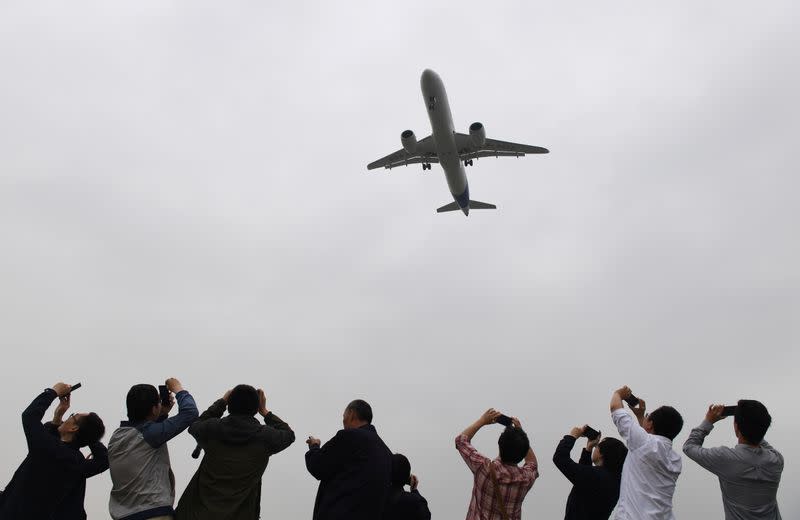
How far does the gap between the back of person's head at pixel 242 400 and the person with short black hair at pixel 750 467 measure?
5383 millimetres

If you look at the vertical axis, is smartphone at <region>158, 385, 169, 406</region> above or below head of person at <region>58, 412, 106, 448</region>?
above

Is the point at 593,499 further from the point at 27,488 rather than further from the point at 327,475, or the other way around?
the point at 27,488

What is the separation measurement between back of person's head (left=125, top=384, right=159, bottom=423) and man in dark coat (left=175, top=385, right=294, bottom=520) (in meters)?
0.67

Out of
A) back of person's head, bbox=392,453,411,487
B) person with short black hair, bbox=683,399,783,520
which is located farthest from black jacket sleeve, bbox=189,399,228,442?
person with short black hair, bbox=683,399,783,520

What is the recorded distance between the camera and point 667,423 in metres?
6.33

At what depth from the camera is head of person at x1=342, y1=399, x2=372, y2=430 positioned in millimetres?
6730

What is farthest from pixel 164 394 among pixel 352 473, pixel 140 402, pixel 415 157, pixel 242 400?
pixel 415 157

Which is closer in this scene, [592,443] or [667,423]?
[667,423]

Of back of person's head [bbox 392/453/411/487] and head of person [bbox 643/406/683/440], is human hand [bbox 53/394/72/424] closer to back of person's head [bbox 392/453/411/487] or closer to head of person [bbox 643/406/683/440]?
back of person's head [bbox 392/453/411/487]

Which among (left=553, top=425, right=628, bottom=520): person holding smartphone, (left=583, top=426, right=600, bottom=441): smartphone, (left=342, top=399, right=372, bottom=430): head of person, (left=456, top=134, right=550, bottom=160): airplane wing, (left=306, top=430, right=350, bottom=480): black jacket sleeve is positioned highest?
(left=456, top=134, right=550, bottom=160): airplane wing

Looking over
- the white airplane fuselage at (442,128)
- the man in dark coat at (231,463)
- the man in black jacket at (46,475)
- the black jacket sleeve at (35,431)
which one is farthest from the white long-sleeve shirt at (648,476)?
the white airplane fuselage at (442,128)

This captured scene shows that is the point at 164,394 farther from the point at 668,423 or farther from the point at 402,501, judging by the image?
the point at 668,423

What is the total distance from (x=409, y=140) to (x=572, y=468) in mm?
29866

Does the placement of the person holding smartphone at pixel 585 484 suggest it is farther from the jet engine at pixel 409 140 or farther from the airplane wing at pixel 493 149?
the airplane wing at pixel 493 149
